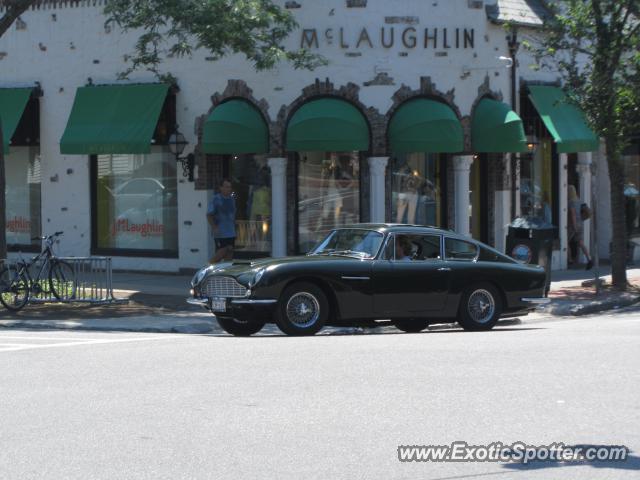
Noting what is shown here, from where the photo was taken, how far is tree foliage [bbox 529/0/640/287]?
73.4ft

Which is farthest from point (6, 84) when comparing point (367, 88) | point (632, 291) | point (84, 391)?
point (84, 391)

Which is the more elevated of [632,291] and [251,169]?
[251,169]

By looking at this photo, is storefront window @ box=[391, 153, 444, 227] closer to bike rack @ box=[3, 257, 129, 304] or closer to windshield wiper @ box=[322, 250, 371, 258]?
bike rack @ box=[3, 257, 129, 304]

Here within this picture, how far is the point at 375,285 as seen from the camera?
51.0ft

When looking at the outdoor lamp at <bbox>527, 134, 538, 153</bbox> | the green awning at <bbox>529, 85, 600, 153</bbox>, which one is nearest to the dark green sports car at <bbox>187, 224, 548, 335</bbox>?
the green awning at <bbox>529, 85, 600, 153</bbox>

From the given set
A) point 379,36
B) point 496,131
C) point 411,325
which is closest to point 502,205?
point 496,131

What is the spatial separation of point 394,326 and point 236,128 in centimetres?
680

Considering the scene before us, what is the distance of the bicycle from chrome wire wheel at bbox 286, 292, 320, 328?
18.3ft

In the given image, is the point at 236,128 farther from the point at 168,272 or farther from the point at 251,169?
the point at 168,272

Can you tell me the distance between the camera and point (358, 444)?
27.6ft

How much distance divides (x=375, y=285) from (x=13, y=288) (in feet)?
21.4

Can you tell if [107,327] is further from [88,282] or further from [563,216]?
[563,216]

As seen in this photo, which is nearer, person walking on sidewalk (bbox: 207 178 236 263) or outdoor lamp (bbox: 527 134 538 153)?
person walking on sidewalk (bbox: 207 178 236 263)

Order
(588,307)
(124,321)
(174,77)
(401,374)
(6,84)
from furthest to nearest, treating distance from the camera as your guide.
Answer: (6,84) → (174,77) → (588,307) → (124,321) → (401,374)
